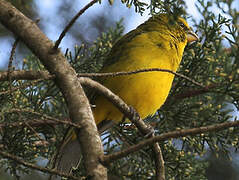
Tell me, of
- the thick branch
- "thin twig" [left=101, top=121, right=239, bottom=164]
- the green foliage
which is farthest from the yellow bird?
"thin twig" [left=101, top=121, right=239, bottom=164]

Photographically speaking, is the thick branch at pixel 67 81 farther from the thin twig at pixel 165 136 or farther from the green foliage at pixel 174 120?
the green foliage at pixel 174 120

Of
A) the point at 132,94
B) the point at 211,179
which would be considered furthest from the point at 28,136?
the point at 211,179

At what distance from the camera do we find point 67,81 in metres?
2.24

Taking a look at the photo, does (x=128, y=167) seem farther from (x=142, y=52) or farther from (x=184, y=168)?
(x=142, y=52)

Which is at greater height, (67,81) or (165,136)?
(67,81)

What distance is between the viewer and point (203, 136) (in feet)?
11.7

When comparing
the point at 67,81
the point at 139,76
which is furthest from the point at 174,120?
the point at 67,81

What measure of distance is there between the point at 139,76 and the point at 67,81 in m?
1.55

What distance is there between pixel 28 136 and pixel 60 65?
3.98 ft

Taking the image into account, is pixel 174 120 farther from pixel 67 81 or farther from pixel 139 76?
pixel 67 81

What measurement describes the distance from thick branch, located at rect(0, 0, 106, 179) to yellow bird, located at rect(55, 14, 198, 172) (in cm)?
133

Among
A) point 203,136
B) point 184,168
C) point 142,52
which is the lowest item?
point 184,168

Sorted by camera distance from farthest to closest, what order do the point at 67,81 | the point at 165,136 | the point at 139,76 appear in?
1. the point at 139,76
2. the point at 67,81
3. the point at 165,136

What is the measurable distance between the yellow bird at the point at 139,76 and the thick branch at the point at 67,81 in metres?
1.33
